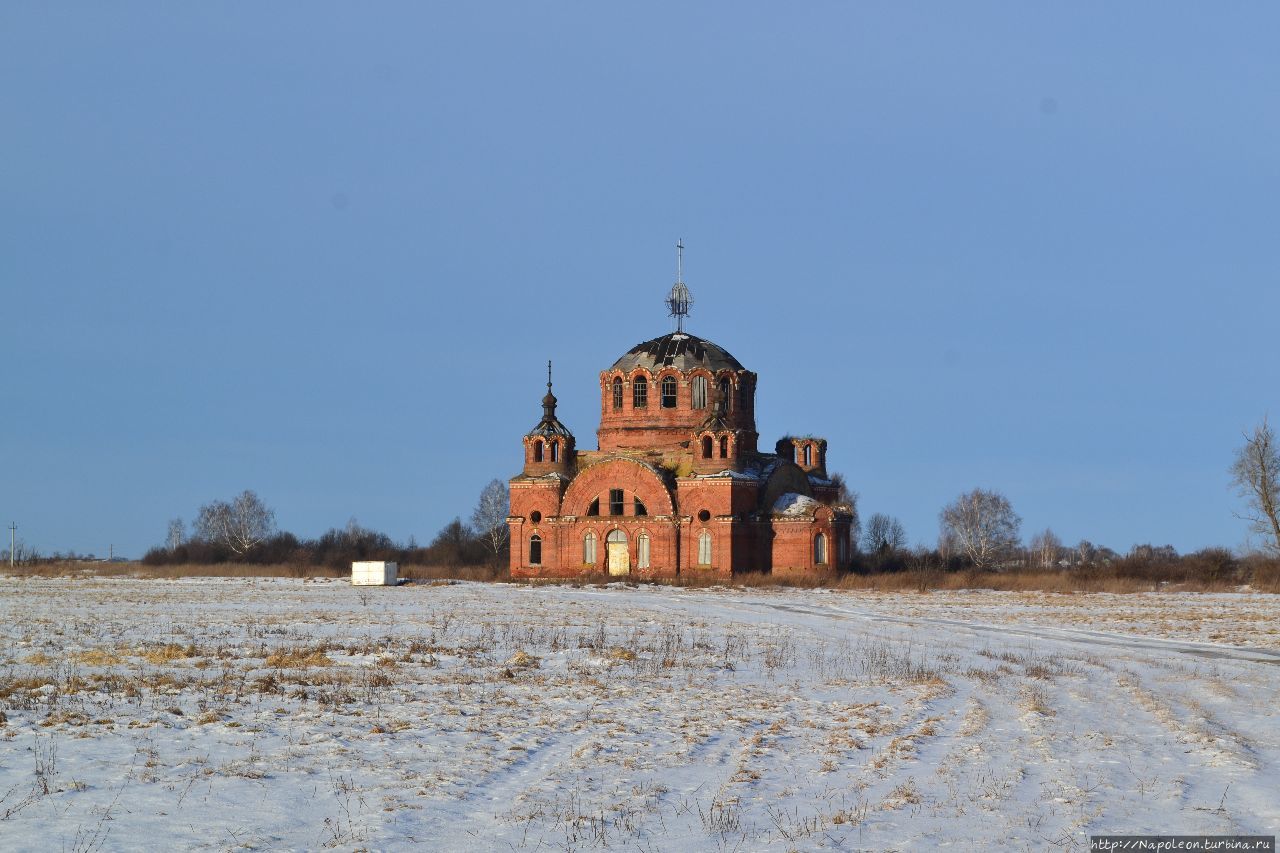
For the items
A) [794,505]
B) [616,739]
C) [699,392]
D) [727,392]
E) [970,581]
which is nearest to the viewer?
[616,739]

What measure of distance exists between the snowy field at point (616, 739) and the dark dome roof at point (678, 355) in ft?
116

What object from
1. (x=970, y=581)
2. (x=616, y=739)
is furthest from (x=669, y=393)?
(x=616, y=739)

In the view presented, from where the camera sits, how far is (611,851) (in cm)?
887

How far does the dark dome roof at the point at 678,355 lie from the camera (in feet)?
196

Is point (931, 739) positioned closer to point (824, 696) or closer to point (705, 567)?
point (824, 696)

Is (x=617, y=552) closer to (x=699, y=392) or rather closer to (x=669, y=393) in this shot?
(x=669, y=393)

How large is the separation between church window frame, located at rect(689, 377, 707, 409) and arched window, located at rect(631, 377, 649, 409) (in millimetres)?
2157

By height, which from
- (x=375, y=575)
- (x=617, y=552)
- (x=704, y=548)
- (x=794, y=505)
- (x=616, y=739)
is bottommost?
(x=616, y=739)

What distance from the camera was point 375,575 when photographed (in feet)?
170

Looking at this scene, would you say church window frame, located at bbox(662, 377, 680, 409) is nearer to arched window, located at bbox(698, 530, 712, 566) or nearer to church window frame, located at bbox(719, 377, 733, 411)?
church window frame, located at bbox(719, 377, 733, 411)

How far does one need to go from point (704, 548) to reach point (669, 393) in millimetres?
7873

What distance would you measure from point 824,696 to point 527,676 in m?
3.98

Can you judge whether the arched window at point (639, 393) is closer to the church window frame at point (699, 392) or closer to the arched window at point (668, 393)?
the arched window at point (668, 393)

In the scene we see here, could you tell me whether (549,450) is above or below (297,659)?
above
